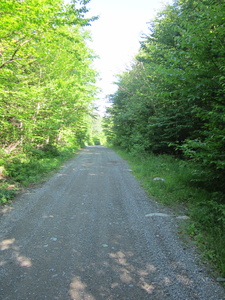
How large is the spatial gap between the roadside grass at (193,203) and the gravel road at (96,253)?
31 centimetres

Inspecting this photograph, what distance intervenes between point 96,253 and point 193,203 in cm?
331

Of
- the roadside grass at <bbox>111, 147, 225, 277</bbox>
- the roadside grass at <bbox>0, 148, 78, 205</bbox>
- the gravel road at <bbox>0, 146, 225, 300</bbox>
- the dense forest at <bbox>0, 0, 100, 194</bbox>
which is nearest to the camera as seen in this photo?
the gravel road at <bbox>0, 146, 225, 300</bbox>

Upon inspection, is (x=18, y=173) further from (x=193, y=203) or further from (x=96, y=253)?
(x=193, y=203)

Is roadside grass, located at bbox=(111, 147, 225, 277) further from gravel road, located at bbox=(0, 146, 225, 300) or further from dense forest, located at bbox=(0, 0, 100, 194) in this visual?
dense forest, located at bbox=(0, 0, 100, 194)

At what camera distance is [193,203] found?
5148 mm

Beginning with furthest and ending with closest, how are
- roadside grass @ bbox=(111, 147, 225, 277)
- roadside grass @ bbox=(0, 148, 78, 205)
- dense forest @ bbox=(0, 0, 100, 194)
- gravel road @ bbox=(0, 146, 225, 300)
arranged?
roadside grass @ bbox=(0, 148, 78, 205)
dense forest @ bbox=(0, 0, 100, 194)
roadside grass @ bbox=(111, 147, 225, 277)
gravel road @ bbox=(0, 146, 225, 300)

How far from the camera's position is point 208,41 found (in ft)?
14.6

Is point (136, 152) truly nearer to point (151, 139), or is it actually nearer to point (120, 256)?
point (151, 139)

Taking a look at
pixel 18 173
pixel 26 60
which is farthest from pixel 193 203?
pixel 26 60

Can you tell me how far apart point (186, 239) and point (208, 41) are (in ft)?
15.0

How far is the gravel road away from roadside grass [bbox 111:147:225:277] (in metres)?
0.31

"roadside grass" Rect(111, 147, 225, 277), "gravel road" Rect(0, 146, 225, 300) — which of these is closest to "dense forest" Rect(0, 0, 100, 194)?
"gravel road" Rect(0, 146, 225, 300)

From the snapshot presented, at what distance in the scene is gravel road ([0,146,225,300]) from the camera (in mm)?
2316

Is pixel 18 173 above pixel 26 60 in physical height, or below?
below
